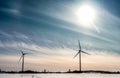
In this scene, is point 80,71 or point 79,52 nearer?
point 79,52

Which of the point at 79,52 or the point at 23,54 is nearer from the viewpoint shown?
the point at 79,52

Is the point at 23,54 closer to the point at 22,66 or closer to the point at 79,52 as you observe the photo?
the point at 22,66

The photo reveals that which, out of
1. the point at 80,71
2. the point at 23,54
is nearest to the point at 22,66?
the point at 23,54

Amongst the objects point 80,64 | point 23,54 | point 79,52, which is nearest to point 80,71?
point 80,64

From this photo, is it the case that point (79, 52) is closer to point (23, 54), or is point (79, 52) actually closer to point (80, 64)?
point (80, 64)

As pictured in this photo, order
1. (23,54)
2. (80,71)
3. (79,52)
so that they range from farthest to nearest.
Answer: (23,54) < (80,71) < (79,52)

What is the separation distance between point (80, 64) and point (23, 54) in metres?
53.4

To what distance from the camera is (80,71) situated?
176125 mm

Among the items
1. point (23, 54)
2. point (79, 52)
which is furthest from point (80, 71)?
point (23, 54)

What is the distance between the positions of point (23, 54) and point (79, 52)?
181 ft

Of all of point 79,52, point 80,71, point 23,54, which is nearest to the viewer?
point 79,52

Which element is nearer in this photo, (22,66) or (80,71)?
(80,71)

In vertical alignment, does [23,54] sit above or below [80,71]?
above

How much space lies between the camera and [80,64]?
6531 inches
